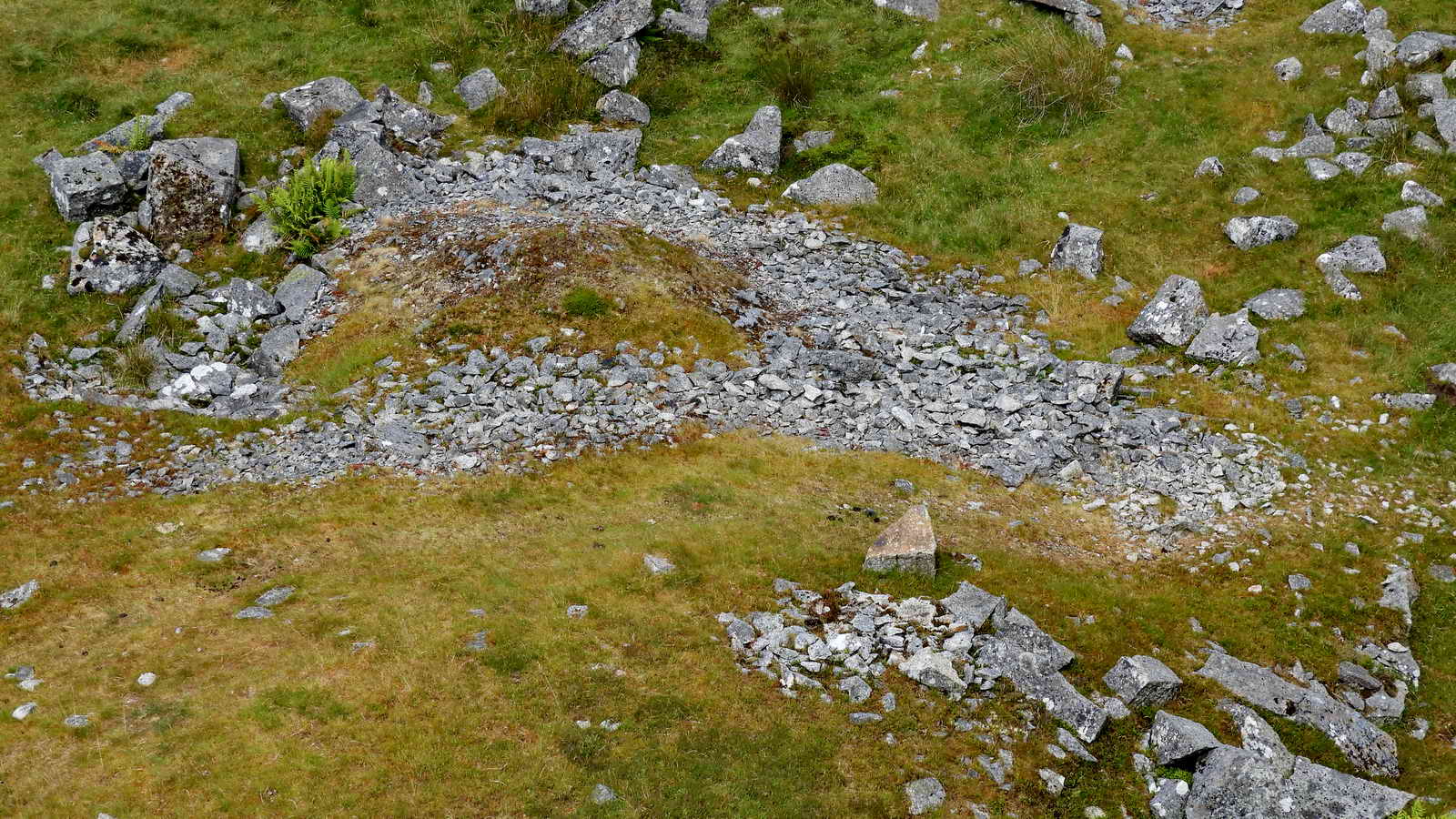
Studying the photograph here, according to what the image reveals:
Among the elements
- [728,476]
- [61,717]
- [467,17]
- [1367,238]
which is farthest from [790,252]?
[61,717]

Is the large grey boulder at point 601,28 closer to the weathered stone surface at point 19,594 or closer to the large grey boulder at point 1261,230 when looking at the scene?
the large grey boulder at point 1261,230

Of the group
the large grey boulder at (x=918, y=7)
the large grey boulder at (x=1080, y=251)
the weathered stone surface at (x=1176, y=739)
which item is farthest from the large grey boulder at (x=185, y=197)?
the weathered stone surface at (x=1176, y=739)

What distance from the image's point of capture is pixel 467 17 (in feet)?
108

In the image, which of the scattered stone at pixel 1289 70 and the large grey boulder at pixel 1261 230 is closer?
the large grey boulder at pixel 1261 230

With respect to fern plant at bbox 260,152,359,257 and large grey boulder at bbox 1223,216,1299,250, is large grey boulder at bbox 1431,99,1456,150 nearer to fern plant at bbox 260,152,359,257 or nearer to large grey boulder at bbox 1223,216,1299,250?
large grey boulder at bbox 1223,216,1299,250

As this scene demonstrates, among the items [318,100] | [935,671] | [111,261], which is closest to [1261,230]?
[935,671]

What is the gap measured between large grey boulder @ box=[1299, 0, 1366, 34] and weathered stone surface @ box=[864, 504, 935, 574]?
A: 84.9ft

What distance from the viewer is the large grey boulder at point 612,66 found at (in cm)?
3114

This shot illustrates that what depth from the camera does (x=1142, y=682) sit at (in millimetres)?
12609

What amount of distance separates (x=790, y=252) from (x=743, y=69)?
1076cm

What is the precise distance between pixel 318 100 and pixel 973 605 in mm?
25332

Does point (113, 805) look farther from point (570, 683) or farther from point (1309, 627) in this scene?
point (1309, 627)

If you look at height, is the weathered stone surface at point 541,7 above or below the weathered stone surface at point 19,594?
above

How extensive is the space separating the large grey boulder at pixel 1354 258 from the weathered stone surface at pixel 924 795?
60.8ft
